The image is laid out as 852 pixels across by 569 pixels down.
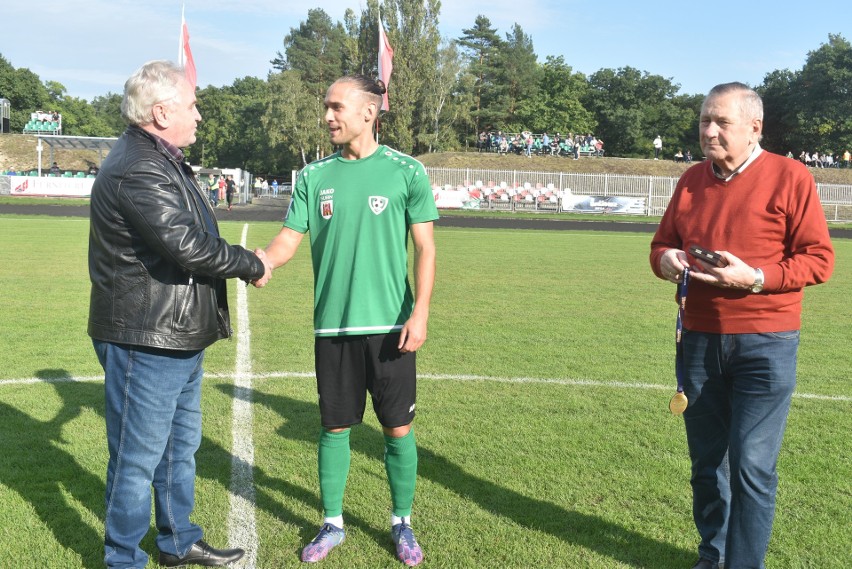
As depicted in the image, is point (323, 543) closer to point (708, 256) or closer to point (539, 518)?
point (539, 518)

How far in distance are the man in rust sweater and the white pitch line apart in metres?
2.18

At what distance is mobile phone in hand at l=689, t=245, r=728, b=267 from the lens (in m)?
3.07

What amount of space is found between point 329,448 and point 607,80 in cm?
9453

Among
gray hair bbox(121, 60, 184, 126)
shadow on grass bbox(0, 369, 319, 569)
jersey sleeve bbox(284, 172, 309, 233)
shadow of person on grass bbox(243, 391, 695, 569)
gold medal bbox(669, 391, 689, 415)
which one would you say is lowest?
shadow of person on grass bbox(243, 391, 695, 569)

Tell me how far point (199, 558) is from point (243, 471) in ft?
3.61

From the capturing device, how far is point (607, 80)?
92375 mm

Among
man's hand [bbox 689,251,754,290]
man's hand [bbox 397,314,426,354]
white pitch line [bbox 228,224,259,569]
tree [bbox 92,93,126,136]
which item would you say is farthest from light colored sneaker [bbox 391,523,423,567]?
tree [bbox 92,93,126,136]

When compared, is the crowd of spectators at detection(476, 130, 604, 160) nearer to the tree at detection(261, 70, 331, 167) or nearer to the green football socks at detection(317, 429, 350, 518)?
the tree at detection(261, 70, 331, 167)

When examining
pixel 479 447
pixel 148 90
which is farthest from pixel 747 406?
pixel 148 90

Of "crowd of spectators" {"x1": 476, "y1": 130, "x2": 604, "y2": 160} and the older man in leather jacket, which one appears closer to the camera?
the older man in leather jacket

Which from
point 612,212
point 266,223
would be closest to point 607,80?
point 612,212

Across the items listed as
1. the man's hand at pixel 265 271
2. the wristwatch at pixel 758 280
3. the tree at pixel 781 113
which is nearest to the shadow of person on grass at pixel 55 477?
the man's hand at pixel 265 271

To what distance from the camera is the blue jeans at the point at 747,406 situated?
3.19 m

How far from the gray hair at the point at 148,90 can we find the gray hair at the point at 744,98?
2.11 m
